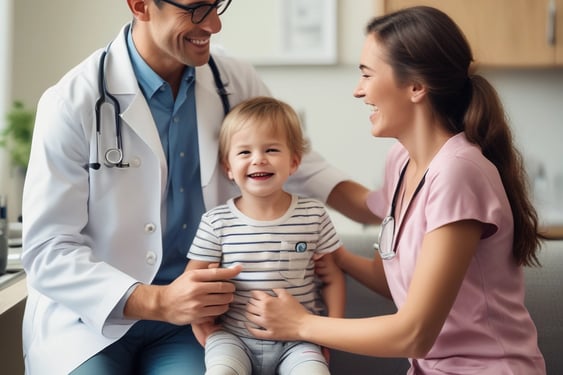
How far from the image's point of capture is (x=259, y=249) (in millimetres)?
1609

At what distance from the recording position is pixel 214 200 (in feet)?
5.83

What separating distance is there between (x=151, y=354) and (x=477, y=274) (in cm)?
76

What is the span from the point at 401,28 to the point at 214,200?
0.59 meters

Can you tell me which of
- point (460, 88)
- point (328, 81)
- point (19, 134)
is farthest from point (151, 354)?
point (328, 81)

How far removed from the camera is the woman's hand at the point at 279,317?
1526mm

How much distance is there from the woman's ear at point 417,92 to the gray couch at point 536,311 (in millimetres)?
581

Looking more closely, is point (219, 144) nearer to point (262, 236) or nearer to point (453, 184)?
point (262, 236)

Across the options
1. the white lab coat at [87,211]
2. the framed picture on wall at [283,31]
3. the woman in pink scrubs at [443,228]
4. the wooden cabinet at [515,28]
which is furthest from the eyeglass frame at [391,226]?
the framed picture on wall at [283,31]

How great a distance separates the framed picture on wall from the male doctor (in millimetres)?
2161

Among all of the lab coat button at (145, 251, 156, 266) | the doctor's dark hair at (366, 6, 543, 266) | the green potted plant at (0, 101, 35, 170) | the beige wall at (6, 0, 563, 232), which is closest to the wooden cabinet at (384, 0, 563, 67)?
the beige wall at (6, 0, 563, 232)

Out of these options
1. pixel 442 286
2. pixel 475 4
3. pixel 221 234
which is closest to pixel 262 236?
pixel 221 234

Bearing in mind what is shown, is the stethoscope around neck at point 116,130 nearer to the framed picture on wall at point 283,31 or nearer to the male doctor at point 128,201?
the male doctor at point 128,201

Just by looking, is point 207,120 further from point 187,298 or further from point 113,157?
point 187,298

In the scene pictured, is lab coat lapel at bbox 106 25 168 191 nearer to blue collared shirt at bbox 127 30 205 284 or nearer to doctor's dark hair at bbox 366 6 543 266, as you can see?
blue collared shirt at bbox 127 30 205 284
